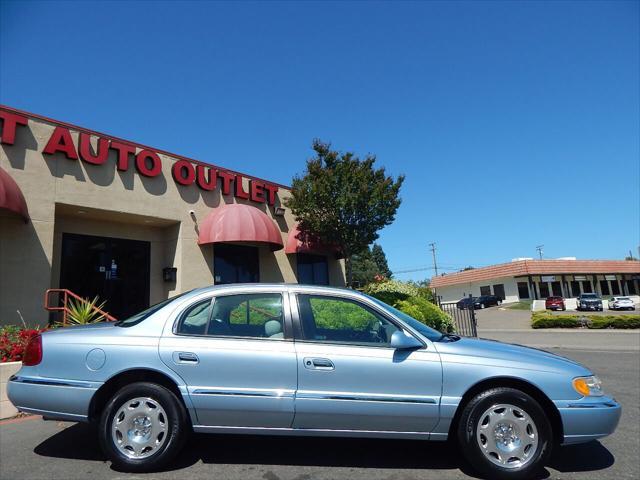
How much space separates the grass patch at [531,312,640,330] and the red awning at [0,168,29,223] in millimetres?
25614

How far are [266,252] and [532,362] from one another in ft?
39.3

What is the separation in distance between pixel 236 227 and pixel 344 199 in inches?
141

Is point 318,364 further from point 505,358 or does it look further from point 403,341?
point 505,358

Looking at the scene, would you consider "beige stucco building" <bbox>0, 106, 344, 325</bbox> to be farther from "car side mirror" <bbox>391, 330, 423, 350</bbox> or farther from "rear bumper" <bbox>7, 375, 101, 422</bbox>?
"car side mirror" <bbox>391, 330, 423, 350</bbox>

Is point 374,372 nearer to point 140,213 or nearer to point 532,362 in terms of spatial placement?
point 532,362

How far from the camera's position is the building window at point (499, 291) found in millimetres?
55131

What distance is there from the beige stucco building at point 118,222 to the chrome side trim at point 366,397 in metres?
8.31

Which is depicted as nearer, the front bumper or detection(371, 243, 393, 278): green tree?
the front bumper

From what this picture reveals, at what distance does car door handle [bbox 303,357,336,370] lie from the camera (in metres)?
3.58

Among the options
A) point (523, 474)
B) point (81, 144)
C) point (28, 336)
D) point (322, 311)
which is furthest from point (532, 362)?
point (81, 144)

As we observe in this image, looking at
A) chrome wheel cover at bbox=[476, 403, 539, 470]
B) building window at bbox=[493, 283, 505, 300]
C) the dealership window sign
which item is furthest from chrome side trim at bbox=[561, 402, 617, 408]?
building window at bbox=[493, 283, 505, 300]

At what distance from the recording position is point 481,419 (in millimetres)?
3516

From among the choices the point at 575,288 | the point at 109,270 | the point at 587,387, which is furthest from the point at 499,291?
the point at 587,387

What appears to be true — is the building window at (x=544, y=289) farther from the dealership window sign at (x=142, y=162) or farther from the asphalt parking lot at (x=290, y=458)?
the asphalt parking lot at (x=290, y=458)
